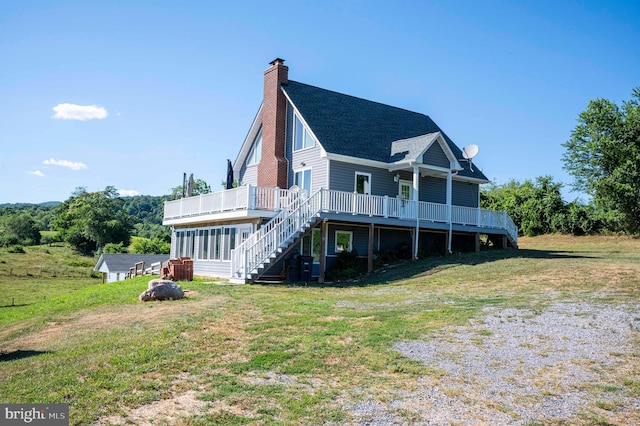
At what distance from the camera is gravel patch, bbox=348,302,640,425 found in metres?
6.68

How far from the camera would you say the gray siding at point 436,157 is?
2611 cm

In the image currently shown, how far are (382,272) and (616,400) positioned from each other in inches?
629

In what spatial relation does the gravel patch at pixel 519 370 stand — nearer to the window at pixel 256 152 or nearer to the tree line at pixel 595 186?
the window at pixel 256 152

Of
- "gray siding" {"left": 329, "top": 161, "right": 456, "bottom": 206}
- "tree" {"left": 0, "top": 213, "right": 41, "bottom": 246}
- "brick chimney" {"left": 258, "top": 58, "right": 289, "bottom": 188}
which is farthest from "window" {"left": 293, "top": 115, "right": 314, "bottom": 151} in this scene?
"tree" {"left": 0, "top": 213, "right": 41, "bottom": 246}

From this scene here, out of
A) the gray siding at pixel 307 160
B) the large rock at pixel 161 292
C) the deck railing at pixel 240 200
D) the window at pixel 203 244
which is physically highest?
the gray siding at pixel 307 160

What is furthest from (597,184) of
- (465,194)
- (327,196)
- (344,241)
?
(327,196)

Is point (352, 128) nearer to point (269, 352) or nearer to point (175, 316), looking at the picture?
point (175, 316)

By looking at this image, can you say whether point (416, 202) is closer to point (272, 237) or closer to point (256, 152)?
point (272, 237)

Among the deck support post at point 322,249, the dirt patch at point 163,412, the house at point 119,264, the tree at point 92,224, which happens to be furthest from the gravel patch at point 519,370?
the tree at point 92,224

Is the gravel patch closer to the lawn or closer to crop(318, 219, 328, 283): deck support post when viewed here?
the lawn

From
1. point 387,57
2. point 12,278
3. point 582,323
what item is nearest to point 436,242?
point 387,57

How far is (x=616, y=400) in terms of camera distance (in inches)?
273

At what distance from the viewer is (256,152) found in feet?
100

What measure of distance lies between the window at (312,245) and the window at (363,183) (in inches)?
125
